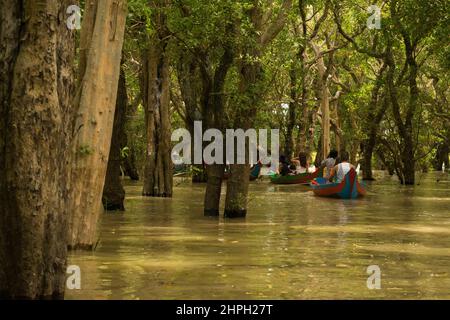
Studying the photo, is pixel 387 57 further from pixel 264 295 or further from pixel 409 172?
pixel 264 295

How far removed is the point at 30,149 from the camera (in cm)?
774

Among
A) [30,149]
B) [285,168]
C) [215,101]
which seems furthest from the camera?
[285,168]

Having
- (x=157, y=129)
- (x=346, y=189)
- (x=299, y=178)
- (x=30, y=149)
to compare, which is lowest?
(x=346, y=189)

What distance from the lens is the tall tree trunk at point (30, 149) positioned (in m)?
7.71

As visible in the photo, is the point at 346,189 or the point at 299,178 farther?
the point at 299,178

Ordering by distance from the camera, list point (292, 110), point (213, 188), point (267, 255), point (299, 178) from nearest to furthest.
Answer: point (267, 255) → point (213, 188) → point (299, 178) → point (292, 110)

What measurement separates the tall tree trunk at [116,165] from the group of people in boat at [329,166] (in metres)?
9.27

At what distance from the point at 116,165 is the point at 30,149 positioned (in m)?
12.6

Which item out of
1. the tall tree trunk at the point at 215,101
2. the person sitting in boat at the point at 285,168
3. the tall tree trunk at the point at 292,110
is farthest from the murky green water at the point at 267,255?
the tall tree trunk at the point at 292,110

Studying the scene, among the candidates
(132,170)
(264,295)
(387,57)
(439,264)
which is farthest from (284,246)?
(132,170)

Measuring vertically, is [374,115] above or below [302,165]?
above

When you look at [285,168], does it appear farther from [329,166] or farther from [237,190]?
[237,190]

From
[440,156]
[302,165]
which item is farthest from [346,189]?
[440,156]

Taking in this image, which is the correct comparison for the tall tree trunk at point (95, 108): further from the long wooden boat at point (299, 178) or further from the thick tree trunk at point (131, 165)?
the thick tree trunk at point (131, 165)
